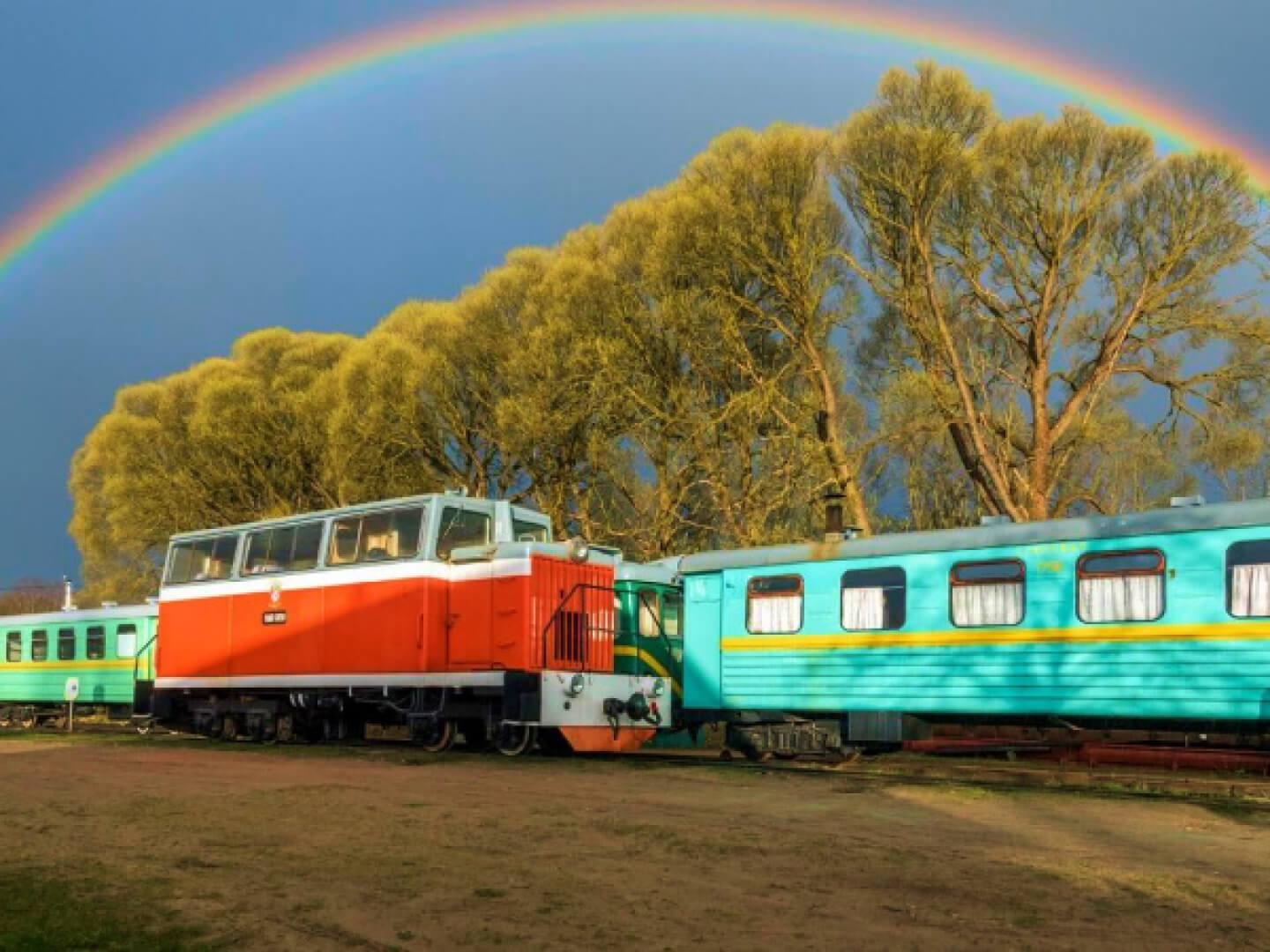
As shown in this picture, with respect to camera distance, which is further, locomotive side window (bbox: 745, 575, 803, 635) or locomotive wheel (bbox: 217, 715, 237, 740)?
locomotive wheel (bbox: 217, 715, 237, 740)

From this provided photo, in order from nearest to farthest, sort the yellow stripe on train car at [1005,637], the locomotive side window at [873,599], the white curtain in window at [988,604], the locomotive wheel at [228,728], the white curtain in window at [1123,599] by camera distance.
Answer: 1. the yellow stripe on train car at [1005,637]
2. the white curtain in window at [1123,599]
3. the white curtain in window at [988,604]
4. the locomotive side window at [873,599]
5. the locomotive wheel at [228,728]

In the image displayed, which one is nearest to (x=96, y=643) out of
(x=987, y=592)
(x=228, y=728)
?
(x=228, y=728)

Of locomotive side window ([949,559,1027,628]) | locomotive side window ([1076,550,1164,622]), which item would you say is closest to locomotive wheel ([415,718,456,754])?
locomotive side window ([949,559,1027,628])

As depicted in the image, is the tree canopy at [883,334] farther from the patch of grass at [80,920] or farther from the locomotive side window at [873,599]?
the patch of grass at [80,920]

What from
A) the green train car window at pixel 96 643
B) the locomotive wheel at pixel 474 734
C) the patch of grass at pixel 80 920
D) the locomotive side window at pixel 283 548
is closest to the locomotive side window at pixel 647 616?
the locomotive wheel at pixel 474 734

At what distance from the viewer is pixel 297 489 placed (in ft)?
141

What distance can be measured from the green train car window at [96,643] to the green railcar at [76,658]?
0.07ft

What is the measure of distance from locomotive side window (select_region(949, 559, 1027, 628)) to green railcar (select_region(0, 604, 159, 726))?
18.4m

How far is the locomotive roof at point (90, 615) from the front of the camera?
28.5 metres

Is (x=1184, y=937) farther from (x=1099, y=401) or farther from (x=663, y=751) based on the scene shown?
(x=1099, y=401)

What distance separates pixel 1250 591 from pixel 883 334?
1998 cm

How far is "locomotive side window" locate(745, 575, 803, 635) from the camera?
16.9 metres

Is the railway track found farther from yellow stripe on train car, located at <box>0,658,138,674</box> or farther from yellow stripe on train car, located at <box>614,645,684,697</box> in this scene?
yellow stripe on train car, located at <box>0,658,138,674</box>

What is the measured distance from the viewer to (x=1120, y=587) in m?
14.1
